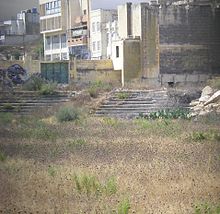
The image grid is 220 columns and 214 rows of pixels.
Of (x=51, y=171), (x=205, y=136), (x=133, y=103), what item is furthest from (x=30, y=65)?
(x=51, y=171)

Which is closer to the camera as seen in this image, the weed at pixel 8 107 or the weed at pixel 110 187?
the weed at pixel 110 187

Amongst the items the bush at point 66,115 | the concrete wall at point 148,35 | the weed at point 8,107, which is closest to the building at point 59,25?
the concrete wall at point 148,35

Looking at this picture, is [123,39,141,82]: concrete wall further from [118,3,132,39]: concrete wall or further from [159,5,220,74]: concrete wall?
[159,5,220,74]: concrete wall

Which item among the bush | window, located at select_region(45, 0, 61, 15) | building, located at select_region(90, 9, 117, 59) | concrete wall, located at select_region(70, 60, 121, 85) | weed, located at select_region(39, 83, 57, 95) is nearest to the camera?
the bush

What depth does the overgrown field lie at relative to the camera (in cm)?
508

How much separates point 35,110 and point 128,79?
719 cm

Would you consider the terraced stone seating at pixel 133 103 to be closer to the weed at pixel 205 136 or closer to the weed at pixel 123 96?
the weed at pixel 123 96

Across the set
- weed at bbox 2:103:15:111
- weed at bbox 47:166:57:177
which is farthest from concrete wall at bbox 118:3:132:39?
weed at bbox 47:166:57:177

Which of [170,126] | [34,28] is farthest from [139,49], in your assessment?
[170,126]

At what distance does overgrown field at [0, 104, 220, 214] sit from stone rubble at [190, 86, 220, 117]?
6.07m

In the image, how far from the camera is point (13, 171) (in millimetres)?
6027

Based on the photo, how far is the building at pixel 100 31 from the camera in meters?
30.4

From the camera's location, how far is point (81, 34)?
32750mm

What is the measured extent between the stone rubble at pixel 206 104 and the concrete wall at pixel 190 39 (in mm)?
4964
